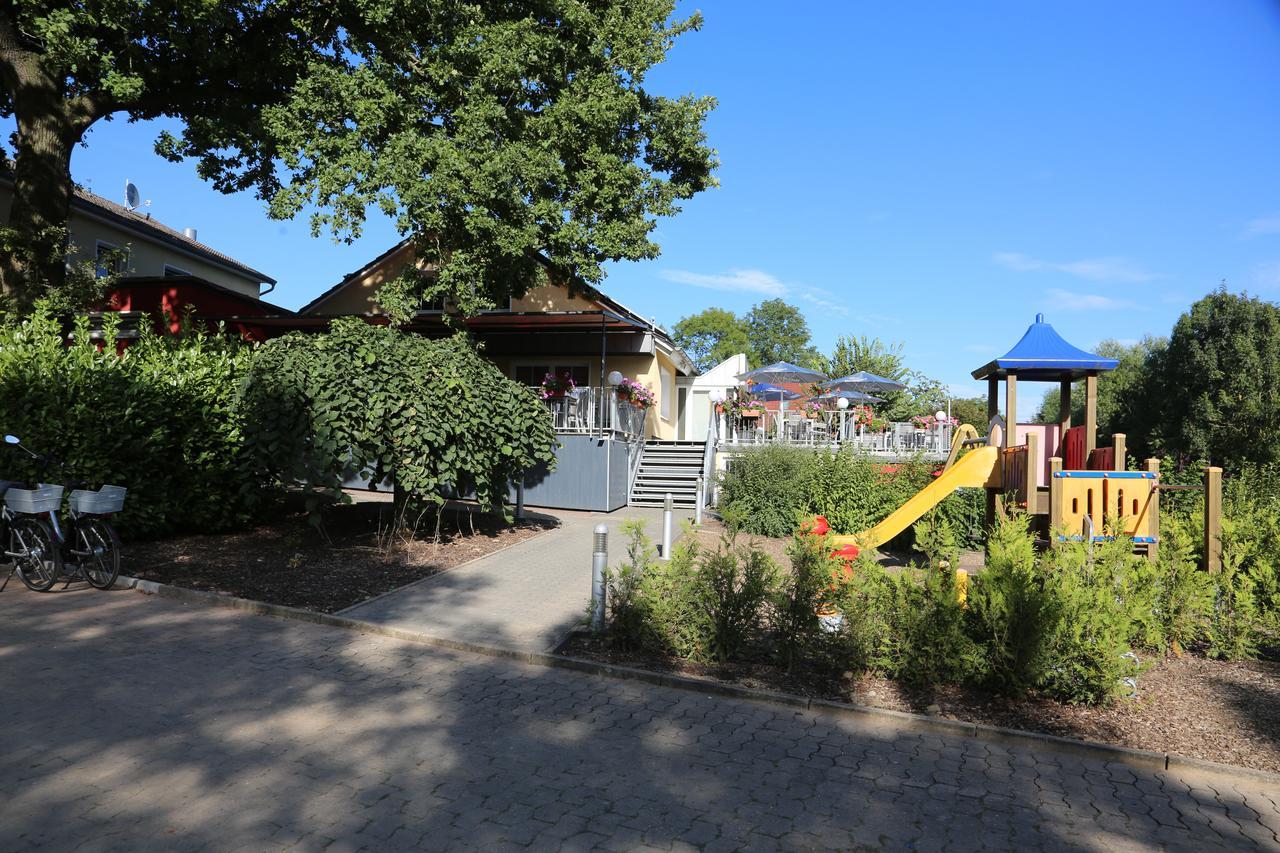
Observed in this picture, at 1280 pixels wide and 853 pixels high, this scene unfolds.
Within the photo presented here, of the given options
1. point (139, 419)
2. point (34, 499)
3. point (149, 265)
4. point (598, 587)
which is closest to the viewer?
point (598, 587)

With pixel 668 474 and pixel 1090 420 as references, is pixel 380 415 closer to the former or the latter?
pixel 1090 420

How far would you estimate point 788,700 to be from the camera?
5.54 metres

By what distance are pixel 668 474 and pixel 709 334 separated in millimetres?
79175

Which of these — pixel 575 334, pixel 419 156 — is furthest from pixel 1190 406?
pixel 419 156

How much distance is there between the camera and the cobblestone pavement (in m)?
3.66

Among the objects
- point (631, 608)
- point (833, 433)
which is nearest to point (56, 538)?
point (631, 608)

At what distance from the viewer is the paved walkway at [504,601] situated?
7195mm

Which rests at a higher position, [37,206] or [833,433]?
[37,206]

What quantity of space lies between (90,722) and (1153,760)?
641cm

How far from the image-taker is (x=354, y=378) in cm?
983

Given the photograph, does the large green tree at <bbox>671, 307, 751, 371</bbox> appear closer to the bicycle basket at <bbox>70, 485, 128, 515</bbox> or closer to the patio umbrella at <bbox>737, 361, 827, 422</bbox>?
the patio umbrella at <bbox>737, 361, 827, 422</bbox>

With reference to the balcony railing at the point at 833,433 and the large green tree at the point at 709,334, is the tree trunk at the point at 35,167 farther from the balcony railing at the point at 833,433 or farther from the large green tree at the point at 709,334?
the large green tree at the point at 709,334

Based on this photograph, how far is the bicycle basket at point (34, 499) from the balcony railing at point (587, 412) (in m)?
9.80

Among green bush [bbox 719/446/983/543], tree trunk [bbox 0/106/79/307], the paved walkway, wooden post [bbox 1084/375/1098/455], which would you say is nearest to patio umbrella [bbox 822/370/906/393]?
green bush [bbox 719/446/983/543]
